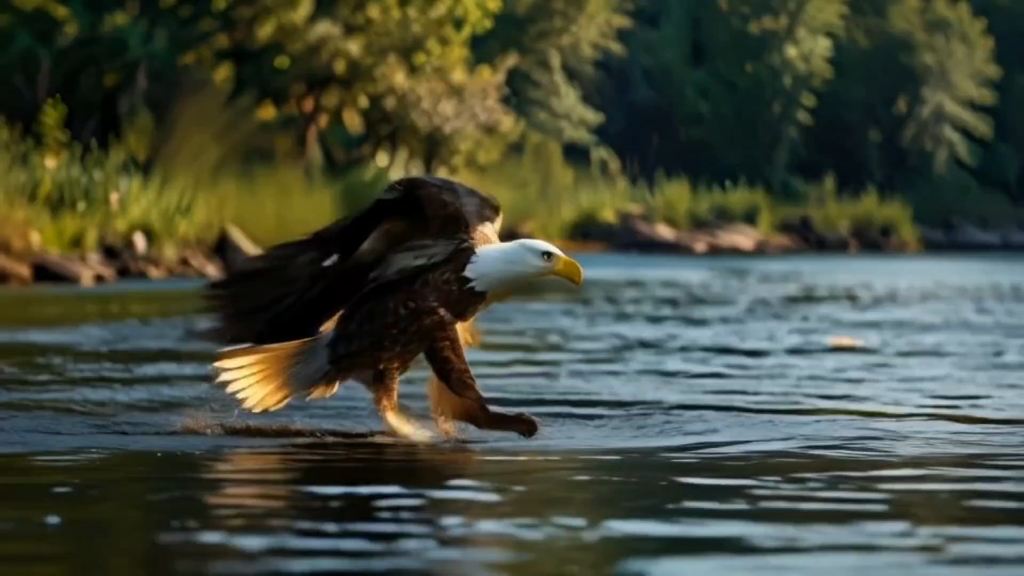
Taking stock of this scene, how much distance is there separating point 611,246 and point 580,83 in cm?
1775

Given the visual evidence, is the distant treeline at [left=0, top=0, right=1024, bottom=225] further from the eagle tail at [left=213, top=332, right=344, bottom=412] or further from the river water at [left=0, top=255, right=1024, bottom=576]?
the eagle tail at [left=213, top=332, right=344, bottom=412]

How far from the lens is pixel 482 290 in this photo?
38.6 ft

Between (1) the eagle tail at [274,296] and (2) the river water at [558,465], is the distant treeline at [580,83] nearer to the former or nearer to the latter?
(2) the river water at [558,465]

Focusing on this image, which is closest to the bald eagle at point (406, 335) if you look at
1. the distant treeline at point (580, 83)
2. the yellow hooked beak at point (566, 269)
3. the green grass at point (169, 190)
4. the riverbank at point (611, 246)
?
the yellow hooked beak at point (566, 269)

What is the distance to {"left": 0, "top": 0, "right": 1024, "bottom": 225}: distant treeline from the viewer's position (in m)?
45.3

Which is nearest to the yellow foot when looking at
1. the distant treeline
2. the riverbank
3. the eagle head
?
the eagle head

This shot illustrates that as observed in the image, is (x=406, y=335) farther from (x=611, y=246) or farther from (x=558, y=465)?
(x=611, y=246)

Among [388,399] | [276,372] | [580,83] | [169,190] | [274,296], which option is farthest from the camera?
[580,83]

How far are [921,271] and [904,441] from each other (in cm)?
3451

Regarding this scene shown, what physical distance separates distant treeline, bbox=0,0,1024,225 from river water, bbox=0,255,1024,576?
23290 millimetres

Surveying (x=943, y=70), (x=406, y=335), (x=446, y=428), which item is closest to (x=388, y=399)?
(x=446, y=428)

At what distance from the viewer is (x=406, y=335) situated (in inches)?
476

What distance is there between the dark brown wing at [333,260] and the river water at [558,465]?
526mm

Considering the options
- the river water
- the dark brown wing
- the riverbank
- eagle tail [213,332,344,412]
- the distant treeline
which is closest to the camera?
the river water
